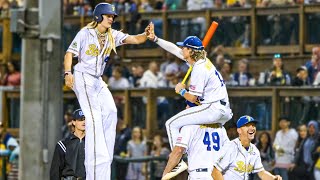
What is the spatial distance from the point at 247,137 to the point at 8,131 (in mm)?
12156

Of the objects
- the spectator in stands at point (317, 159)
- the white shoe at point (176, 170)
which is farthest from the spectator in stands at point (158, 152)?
the white shoe at point (176, 170)

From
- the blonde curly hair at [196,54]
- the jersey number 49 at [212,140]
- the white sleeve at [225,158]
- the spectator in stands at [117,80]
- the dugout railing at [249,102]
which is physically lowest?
the white sleeve at [225,158]

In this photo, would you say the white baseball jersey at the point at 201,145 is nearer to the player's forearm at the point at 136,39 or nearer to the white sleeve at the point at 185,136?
the white sleeve at the point at 185,136

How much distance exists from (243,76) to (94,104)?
10.1m

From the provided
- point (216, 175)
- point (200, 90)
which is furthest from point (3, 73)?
point (200, 90)

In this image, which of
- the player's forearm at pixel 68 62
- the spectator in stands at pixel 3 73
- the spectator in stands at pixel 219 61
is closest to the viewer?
the player's forearm at pixel 68 62

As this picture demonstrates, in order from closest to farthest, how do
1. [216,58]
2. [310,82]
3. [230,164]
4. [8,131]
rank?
[230,164]
[310,82]
[216,58]
[8,131]

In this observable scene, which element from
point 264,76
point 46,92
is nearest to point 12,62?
point 46,92

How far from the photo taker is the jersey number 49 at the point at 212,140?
59.8 ft

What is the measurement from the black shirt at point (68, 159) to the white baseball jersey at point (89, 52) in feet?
2.79

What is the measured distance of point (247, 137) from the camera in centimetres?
1852

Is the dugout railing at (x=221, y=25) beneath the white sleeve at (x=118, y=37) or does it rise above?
above

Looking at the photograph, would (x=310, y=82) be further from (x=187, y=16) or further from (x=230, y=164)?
(x=230, y=164)

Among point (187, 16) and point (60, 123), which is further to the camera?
point (187, 16)
